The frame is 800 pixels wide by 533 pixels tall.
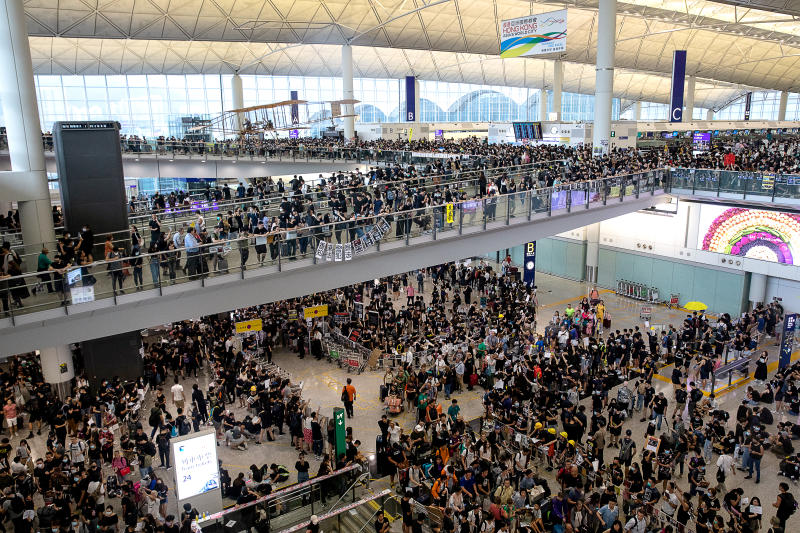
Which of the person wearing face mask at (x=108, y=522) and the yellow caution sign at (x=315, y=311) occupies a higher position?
the yellow caution sign at (x=315, y=311)

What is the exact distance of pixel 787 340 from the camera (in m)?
18.2

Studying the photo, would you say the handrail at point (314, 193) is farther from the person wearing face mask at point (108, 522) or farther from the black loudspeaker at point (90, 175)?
the person wearing face mask at point (108, 522)

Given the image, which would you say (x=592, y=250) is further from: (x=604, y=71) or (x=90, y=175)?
(x=90, y=175)

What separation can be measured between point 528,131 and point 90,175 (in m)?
28.7

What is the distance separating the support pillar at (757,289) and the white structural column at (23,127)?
26557mm

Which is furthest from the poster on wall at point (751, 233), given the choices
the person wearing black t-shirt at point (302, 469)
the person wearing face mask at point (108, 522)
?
the person wearing face mask at point (108, 522)

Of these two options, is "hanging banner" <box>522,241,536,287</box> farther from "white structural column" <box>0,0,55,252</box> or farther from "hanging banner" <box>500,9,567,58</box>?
"white structural column" <box>0,0,55,252</box>

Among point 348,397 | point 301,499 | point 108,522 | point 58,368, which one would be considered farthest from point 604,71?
point 108,522

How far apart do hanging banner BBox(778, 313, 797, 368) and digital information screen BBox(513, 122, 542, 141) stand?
71.8 ft

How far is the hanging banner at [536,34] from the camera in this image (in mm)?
23656

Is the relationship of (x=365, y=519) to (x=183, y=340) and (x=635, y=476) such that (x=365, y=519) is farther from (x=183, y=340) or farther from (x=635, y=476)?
(x=183, y=340)

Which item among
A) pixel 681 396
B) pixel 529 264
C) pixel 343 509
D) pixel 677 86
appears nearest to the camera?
pixel 343 509

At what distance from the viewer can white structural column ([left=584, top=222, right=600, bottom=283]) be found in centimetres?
3197

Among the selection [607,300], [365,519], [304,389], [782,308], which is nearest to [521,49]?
[607,300]
